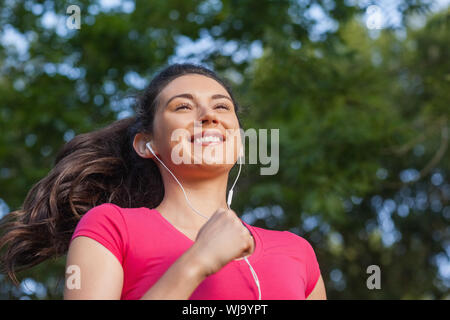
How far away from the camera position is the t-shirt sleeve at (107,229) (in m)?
2.19

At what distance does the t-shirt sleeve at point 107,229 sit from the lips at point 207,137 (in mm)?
419

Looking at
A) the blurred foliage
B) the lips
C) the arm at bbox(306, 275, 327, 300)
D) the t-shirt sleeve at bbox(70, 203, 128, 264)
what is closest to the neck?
the lips

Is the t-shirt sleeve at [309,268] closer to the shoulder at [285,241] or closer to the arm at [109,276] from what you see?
the shoulder at [285,241]

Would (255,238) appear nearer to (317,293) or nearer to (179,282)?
(317,293)

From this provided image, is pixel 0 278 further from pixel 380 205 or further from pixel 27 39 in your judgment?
pixel 380 205

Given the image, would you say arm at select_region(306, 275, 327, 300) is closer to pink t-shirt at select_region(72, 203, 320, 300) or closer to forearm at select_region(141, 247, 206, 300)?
pink t-shirt at select_region(72, 203, 320, 300)

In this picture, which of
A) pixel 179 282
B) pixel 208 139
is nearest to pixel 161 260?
pixel 179 282

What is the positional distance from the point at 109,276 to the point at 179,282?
31 cm

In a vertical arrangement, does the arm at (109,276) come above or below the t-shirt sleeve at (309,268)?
below

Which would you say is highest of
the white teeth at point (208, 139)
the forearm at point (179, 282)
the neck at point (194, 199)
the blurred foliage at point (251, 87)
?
the blurred foliage at point (251, 87)

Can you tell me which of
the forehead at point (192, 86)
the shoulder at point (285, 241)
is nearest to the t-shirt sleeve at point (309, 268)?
the shoulder at point (285, 241)

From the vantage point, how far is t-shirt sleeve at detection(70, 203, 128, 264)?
7.18 ft

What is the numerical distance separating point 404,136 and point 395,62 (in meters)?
6.18

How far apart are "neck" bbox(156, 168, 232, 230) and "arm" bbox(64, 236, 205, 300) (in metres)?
0.40
